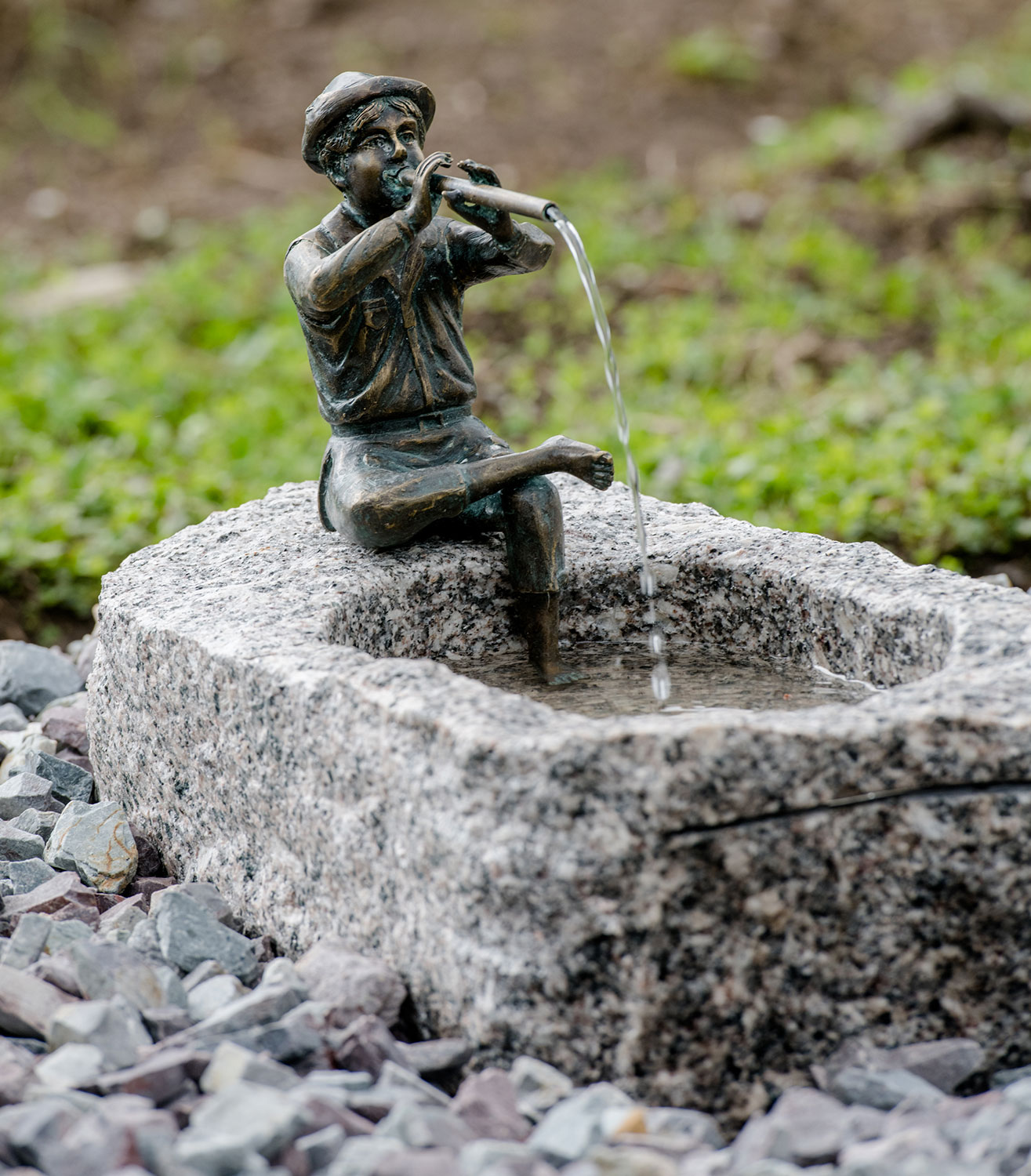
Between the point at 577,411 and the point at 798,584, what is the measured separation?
3.01m

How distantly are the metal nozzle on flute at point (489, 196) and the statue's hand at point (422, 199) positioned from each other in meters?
0.03

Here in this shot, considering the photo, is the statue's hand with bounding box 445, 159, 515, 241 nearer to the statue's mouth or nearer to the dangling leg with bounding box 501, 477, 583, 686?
the statue's mouth

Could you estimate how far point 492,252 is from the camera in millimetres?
3068

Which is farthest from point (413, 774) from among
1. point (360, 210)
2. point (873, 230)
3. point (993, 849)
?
point (873, 230)

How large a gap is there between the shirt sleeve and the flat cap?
0.26 m

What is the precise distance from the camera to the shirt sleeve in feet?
9.98

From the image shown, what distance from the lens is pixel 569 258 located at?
7.40 m

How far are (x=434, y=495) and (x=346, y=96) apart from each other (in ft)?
2.74

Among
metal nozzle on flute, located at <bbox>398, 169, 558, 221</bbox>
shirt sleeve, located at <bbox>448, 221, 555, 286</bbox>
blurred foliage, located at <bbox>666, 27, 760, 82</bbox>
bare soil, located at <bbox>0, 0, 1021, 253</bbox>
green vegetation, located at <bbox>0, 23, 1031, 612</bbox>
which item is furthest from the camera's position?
blurred foliage, located at <bbox>666, 27, 760, 82</bbox>

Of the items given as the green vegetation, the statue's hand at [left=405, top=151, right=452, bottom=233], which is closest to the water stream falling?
the statue's hand at [left=405, top=151, right=452, bottom=233]

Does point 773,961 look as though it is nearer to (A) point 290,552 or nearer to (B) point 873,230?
(A) point 290,552

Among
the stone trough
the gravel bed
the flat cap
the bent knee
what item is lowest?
the gravel bed

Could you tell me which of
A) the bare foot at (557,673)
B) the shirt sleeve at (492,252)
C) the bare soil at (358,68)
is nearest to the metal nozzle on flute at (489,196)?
the shirt sleeve at (492,252)

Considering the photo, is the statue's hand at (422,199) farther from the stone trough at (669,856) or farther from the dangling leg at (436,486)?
the stone trough at (669,856)
